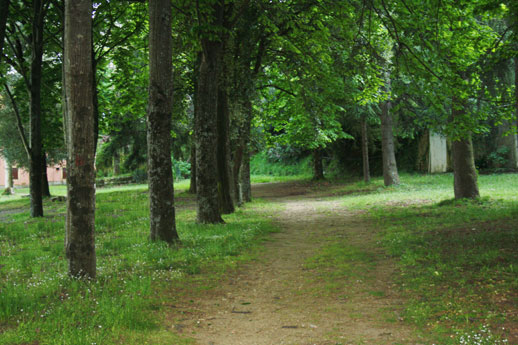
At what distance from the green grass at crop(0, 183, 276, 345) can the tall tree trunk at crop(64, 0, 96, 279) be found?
0.52 m

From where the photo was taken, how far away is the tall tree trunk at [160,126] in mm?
9352

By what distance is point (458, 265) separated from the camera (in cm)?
691

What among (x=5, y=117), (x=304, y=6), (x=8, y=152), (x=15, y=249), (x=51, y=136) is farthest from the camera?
(x=8, y=152)

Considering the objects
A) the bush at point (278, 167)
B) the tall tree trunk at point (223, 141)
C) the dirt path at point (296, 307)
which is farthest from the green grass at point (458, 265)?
the bush at point (278, 167)

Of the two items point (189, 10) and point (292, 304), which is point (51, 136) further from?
point (292, 304)

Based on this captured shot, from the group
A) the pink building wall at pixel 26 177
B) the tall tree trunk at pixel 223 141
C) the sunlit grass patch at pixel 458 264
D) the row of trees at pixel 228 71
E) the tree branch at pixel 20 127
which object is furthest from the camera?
the pink building wall at pixel 26 177

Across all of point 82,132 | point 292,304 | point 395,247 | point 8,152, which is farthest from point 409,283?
point 8,152

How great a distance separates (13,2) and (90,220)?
1141cm

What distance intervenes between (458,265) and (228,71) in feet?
34.9

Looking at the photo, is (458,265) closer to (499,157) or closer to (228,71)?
(228,71)

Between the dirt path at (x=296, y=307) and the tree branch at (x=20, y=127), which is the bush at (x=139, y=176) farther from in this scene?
the dirt path at (x=296, y=307)

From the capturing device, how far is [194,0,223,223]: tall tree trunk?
41.4ft

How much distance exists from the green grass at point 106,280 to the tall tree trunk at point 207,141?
27.4 inches

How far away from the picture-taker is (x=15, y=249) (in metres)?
9.60
